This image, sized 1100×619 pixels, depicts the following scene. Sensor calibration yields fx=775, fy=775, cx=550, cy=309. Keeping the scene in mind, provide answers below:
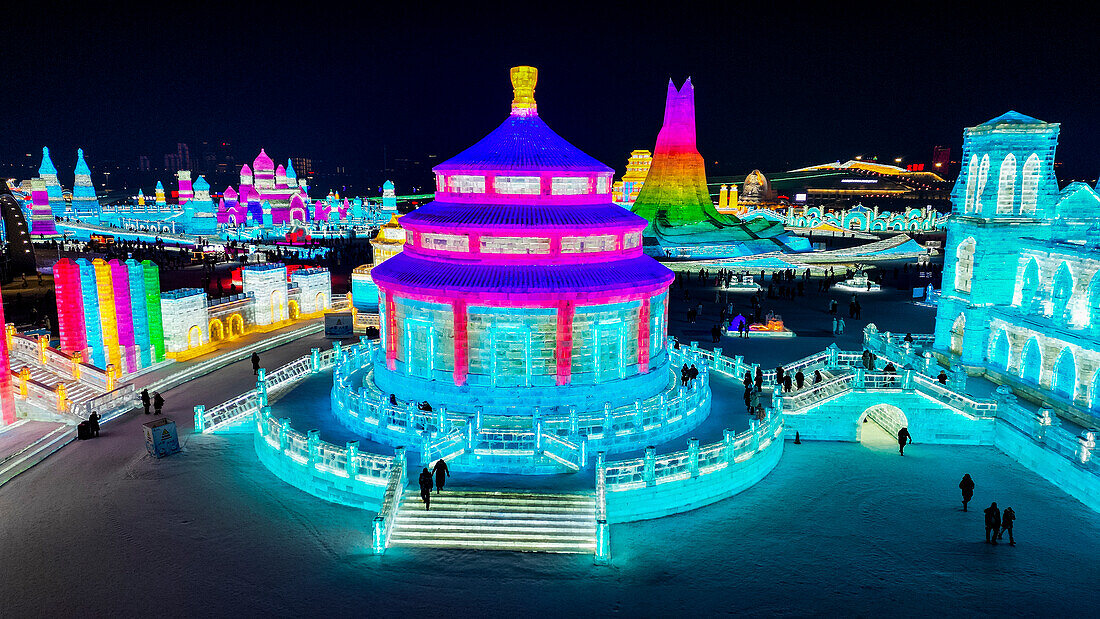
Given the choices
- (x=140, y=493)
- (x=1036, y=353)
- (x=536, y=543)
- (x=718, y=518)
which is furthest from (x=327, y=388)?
(x=1036, y=353)

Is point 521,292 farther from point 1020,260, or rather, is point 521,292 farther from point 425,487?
point 1020,260

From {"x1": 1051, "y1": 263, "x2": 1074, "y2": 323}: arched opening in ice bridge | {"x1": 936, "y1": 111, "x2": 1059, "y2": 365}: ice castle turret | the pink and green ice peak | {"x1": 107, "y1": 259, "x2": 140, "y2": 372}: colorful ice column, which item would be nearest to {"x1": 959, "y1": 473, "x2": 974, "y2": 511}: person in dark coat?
{"x1": 1051, "y1": 263, "x2": 1074, "y2": 323}: arched opening in ice bridge

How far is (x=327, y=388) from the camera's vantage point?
30.5m

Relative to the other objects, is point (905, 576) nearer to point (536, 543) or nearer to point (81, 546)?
point (536, 543)

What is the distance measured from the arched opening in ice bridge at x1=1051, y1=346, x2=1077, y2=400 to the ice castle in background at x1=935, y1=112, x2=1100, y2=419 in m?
0.04

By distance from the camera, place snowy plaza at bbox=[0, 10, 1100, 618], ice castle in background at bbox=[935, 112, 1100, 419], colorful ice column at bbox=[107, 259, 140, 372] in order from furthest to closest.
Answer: colorful ice column at bbox=[107, 259, 140, 372]
ice castle in background at bbox=[935, 112, 1100, 419]
snowy plaza at bbox=[0, 10, 1100, 618]

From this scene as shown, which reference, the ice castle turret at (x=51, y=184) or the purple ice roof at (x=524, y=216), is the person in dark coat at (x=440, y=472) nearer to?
the purple ice roof at (x=524, y=216)

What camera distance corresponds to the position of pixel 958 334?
110 ft

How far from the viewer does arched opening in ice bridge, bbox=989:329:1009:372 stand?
101 ft

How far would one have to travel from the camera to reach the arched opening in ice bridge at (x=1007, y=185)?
30.7 metres

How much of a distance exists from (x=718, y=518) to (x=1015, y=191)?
1996cm

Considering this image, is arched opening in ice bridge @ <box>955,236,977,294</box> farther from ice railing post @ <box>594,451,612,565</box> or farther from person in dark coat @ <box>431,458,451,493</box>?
person in dark coat @ <box>431,458,451,493</box>

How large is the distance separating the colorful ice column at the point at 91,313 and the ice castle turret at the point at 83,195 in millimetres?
99374

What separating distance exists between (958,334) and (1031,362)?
173 inches
